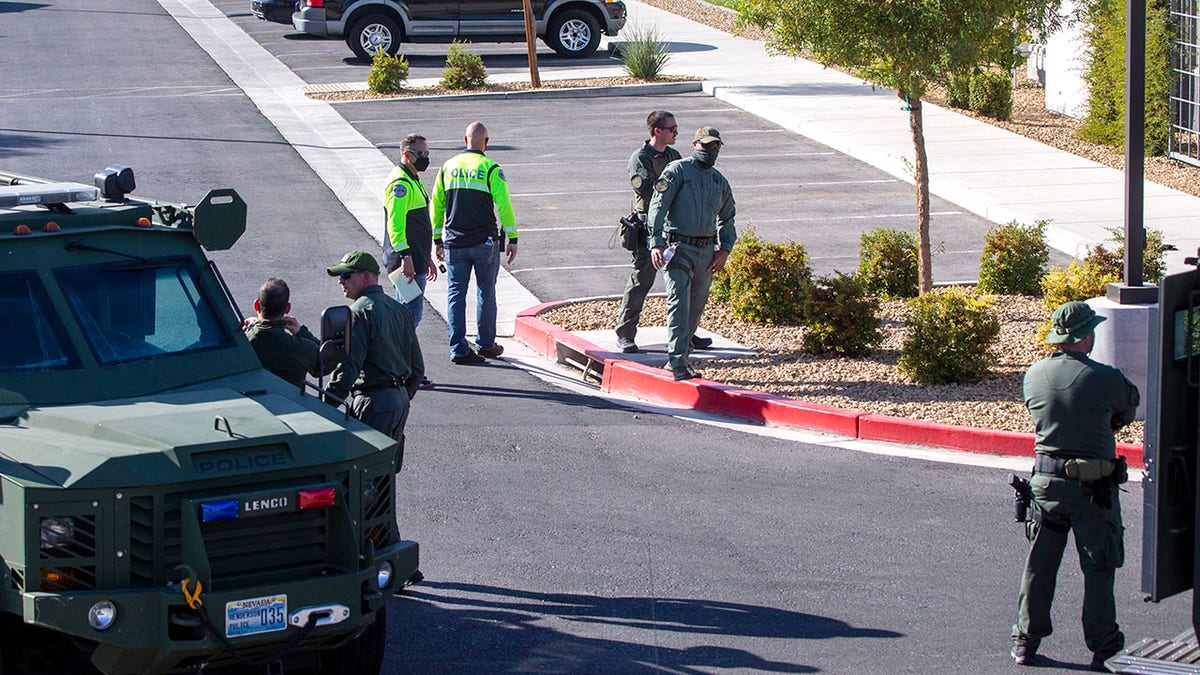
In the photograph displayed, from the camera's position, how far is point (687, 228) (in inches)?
472

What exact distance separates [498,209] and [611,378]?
68.9 inches

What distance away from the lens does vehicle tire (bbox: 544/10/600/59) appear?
32844 millimetres

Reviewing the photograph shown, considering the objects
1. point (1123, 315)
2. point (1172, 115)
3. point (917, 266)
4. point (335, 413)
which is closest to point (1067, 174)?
point (1172, 115)

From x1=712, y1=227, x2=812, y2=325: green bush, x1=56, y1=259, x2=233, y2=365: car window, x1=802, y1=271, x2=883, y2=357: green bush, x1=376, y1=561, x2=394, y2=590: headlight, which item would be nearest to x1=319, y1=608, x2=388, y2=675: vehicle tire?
x1=376, y1=561, x2=394, y2=590: headlight

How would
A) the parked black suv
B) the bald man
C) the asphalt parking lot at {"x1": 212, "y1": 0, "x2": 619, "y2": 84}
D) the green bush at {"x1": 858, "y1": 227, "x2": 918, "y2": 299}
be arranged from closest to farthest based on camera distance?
the bald man
the green bush at {"x1": 858, "y1": 227, "x2": 918, "y2": 299}
the asphalt parking lot at {"x1": 212, "y1": 0, "x2": 619, "y2": 84}
the parked black suv

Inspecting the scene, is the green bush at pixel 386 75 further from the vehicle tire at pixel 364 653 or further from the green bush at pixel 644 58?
the vehicle tire at pixel 364 653

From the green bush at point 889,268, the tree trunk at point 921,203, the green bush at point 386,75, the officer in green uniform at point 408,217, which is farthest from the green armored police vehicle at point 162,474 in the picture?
the green bush at point 386,75

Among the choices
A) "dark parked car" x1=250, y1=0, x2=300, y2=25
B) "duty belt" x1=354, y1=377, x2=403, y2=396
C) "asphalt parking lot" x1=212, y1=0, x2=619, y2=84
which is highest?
"dark parked car" x1=250, y1=0, x2=300, y2=25

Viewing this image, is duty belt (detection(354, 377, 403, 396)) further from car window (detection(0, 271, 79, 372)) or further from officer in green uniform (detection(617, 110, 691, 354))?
officer in green uniform (detection(617, 110, 691, 354))

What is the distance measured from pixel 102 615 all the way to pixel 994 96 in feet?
71.7

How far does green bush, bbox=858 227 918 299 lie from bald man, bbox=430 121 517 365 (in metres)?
4.00

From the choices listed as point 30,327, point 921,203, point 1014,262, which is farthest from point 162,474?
point 1014,262

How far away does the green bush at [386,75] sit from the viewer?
1092 inches

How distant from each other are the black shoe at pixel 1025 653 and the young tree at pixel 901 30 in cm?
709
